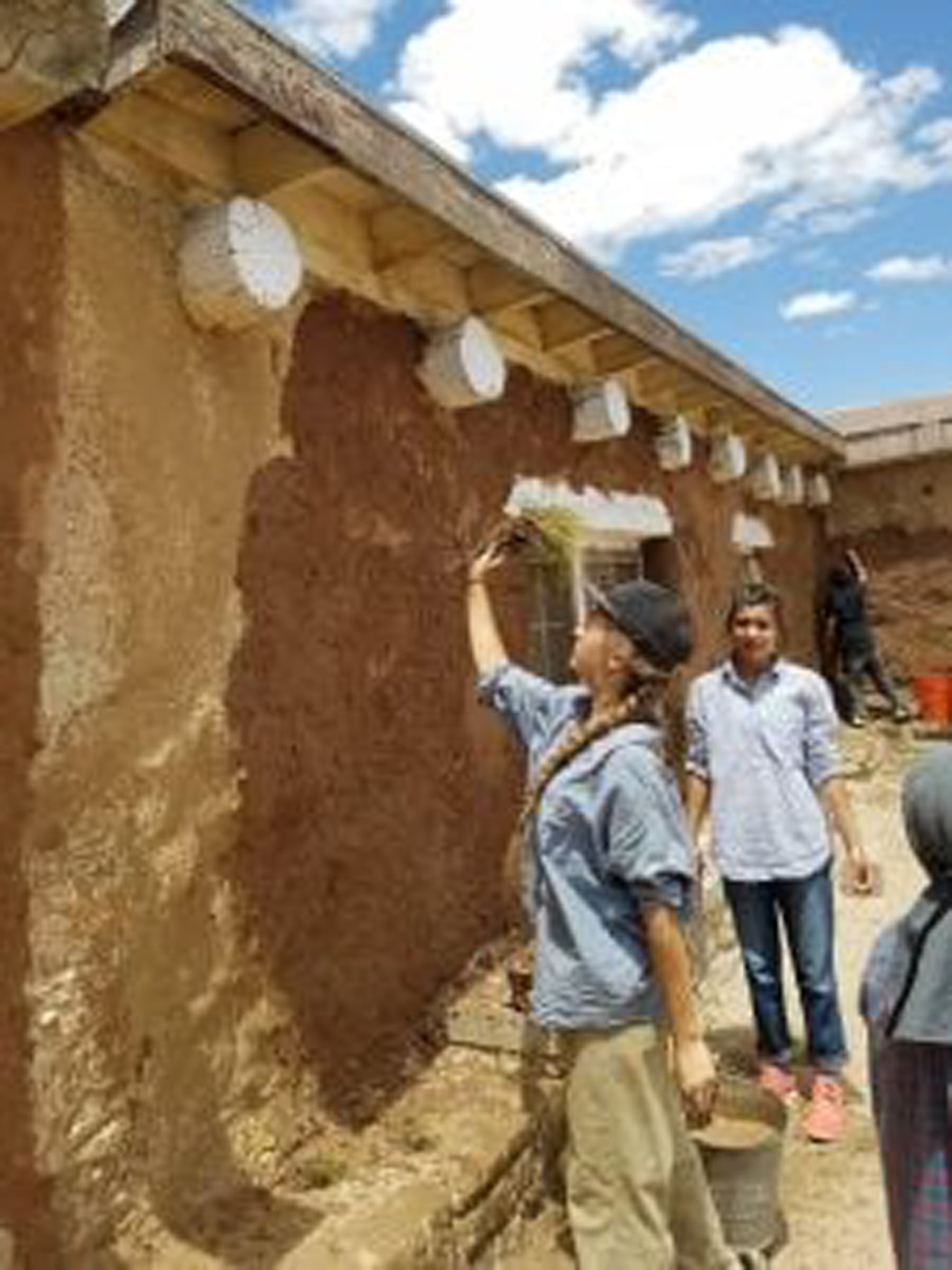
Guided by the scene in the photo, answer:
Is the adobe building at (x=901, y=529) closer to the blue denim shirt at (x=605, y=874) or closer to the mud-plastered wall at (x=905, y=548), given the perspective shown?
the mud-plastered wall at (x=905, y=548)

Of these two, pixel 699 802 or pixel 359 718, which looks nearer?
pixel 359 718

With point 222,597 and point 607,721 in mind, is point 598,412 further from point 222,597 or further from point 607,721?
point 607,721

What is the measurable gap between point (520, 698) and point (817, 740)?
65.2 inches

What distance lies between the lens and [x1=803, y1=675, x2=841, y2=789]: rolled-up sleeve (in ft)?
16.1

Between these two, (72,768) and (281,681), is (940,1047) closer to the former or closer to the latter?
(72,768)

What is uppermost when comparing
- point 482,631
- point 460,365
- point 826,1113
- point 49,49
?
point 49,49

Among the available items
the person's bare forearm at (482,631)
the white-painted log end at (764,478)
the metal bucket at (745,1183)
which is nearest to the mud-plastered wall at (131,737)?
the person's bare forearm at (482,631)

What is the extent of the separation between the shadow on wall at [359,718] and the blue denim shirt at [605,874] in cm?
91

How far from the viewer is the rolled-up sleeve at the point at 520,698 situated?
354 centimetres

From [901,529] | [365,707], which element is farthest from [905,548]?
[365,707]

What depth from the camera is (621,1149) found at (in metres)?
3.23

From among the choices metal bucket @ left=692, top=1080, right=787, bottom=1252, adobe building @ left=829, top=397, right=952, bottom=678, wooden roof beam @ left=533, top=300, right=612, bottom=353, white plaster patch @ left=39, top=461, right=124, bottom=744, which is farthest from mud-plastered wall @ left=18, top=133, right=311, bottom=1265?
adobe building @ left=829, top=397, right=952, bottom=678

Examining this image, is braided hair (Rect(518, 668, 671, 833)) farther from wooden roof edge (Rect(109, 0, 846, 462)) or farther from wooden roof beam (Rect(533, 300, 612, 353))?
wooden roof beam (Rect(533, 300, 612, 353))

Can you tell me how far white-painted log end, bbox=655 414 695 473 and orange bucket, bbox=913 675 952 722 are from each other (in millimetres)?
4724
